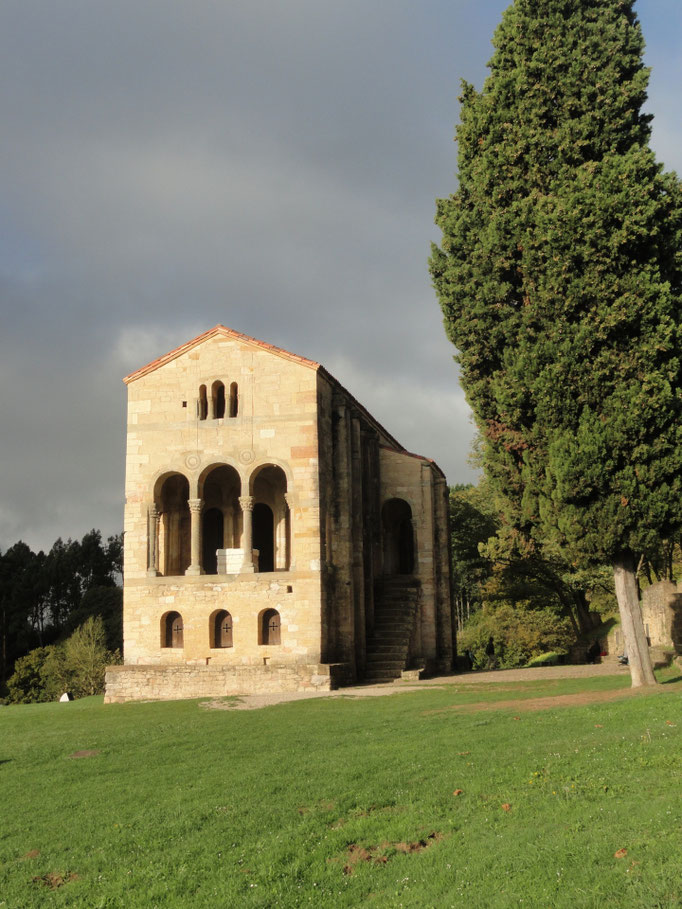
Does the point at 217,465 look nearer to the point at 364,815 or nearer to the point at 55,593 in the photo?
the point at 364,815

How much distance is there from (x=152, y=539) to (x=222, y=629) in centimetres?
409

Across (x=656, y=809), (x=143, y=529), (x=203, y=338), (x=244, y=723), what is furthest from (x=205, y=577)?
(x=656, y=809)

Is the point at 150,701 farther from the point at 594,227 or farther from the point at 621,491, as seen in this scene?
the point at 594,227

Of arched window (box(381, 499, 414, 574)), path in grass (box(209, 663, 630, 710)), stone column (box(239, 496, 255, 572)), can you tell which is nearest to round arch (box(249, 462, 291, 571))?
stone column (box(239, 496, 255, 572))

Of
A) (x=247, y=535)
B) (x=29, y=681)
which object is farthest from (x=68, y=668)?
(x=247, y=535)

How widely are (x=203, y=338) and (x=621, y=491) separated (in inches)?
673

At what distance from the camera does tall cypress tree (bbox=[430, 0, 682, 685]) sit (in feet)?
59.1

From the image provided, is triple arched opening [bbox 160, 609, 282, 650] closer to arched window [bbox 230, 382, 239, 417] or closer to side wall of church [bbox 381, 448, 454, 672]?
arched window [bbox 230, 382, 239, 417]

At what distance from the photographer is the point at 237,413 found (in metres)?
29.6

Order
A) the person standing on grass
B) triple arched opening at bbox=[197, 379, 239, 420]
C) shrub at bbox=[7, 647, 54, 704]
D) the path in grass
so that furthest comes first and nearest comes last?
1. shrub at bbox=[7, 647, 54, 704]
2. the person standing on grass
3. triple arched opening at bbox=[197, 379, 239, 420]
4. the path in grass

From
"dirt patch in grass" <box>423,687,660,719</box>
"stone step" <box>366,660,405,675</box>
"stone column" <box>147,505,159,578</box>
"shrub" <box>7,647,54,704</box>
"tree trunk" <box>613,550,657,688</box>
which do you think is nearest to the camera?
"dirt patch in grass" <box>423,687,660,719</box>

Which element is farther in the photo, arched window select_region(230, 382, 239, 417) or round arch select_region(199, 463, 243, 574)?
round arch select_region(199, 463, 243, 574)

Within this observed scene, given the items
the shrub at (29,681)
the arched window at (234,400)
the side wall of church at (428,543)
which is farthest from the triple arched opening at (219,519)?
the shrub at (29,681)

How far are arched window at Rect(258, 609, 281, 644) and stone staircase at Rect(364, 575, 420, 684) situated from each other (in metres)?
3.62
